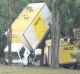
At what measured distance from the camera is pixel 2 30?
49562mm

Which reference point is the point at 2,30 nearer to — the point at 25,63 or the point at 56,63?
the point at 25,63

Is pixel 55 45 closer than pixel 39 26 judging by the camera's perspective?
Yes

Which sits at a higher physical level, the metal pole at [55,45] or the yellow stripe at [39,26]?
the yellow stripe at [39,26]

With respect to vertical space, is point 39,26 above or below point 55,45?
above

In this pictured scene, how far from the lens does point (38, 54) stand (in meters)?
46.8

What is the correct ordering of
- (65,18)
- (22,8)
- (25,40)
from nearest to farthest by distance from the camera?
(65,18) → (25,40) → (22,8)

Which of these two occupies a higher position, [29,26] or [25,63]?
[29,26]

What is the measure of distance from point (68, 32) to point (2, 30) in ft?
24.6

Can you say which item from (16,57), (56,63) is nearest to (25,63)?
(16,57)

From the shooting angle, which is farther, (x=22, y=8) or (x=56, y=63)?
(x=22, y=8)

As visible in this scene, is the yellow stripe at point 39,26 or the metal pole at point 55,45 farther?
the yellow stripe at point 39,26

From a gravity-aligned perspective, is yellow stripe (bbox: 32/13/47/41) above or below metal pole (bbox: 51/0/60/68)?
above

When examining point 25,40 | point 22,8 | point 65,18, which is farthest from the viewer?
point 22,8

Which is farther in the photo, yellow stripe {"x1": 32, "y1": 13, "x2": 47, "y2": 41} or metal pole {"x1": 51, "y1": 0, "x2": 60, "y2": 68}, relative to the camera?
yellow stripe {"x1": 32, "y1": 13, "x2": 47, "y2": 41}
